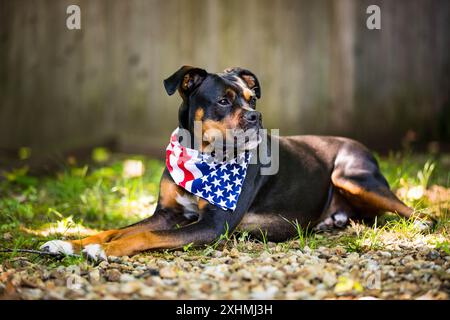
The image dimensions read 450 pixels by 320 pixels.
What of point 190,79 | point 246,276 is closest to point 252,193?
point 190,79

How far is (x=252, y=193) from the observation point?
16.3ft

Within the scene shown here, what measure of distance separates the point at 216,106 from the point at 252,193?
787 millimetres

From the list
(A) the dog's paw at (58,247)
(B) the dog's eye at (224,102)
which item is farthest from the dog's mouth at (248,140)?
(A) the dog's paw at (58,247)

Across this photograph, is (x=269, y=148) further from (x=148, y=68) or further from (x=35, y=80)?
(x=35, y=80)

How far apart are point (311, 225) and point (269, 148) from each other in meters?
0.85

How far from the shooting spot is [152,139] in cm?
975

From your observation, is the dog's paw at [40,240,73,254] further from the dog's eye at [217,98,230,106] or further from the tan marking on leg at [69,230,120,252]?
the dog's eye at [217,98,230,106]

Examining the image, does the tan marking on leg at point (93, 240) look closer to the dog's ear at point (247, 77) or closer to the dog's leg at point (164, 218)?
the dog's leg at point (164, 218)

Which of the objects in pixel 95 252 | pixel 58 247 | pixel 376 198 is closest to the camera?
pixel 95 252

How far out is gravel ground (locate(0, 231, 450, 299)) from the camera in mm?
3539

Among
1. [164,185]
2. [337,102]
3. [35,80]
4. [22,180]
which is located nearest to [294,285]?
[164,185]

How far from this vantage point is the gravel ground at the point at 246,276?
11.6ft

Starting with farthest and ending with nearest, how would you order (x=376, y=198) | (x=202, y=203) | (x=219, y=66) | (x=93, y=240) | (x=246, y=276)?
1. (x=219, y=66)
2. (x=376, y=198)
3. (x=202, y=203)
4. (x=93, y=240)
5. (x=246, y=276)

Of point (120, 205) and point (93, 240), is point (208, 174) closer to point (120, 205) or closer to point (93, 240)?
point (93, 240)
